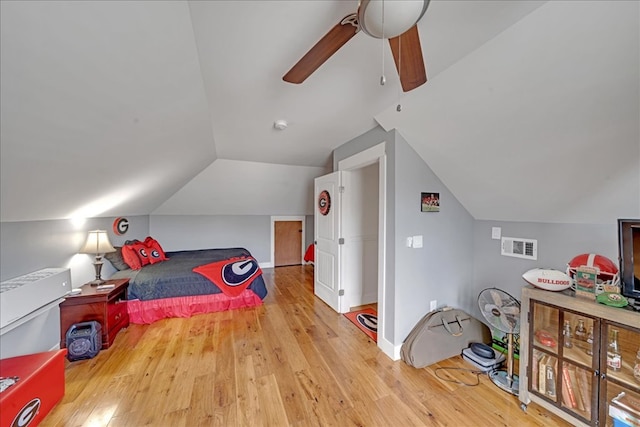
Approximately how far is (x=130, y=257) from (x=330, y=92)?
370 cm

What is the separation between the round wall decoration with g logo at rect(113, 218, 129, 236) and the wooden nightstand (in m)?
1.38

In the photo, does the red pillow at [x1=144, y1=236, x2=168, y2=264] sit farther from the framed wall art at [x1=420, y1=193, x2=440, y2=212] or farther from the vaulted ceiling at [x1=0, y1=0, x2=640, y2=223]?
the framed wall art at [x1=420, y1=193, x2=440, y2=212]

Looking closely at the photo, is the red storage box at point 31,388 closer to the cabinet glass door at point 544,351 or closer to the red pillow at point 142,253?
the red pillow at point 142,253

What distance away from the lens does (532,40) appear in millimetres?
1268

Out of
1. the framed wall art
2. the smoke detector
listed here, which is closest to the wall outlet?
the framed wall art

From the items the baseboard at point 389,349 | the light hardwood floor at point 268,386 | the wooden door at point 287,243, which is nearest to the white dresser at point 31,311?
the light hardwood floor at point 268,386

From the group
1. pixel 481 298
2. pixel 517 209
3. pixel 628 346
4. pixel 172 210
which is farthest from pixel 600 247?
pixel 172 210

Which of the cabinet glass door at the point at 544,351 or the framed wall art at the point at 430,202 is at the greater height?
the framed wall art at the point at 430,202

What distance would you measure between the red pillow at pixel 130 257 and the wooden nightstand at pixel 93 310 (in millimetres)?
928

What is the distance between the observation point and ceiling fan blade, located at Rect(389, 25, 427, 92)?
3.41ft

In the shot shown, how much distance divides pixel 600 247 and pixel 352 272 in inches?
93.7

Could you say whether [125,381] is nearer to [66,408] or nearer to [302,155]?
[66,408]

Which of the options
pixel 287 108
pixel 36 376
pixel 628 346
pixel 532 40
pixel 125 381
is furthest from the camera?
pixel 287 108

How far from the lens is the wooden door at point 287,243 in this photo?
6297mm
